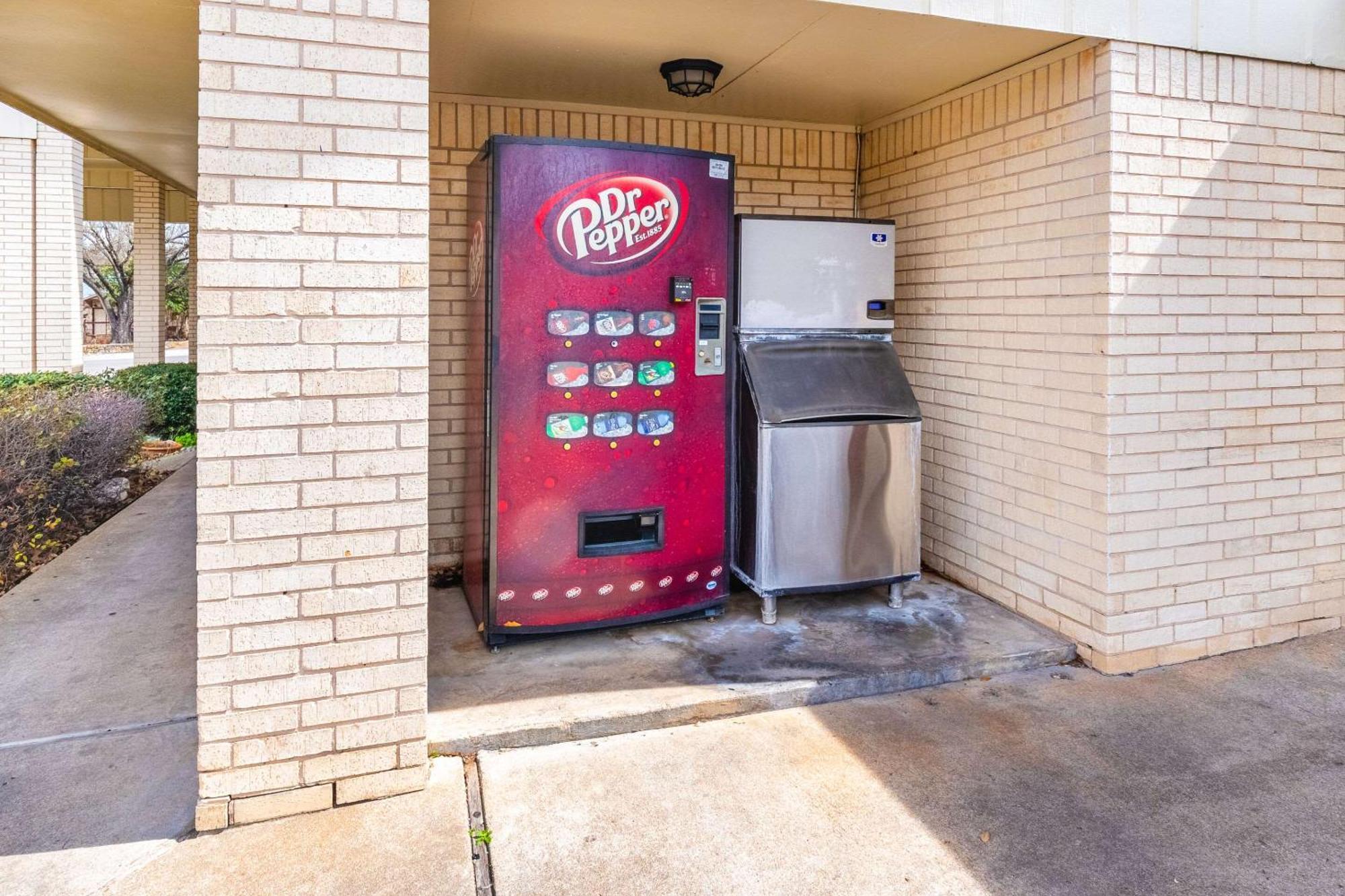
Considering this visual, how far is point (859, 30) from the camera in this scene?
313cm

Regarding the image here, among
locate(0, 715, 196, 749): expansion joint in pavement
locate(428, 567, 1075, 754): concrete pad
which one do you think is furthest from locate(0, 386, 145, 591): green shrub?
locate(428, 567, 1075, 754): concrete pad

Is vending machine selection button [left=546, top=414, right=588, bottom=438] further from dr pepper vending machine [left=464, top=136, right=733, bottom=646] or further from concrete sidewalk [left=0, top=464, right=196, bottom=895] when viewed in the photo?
concrete sidewalk [left=0, top=464, right=196, bottom=895]

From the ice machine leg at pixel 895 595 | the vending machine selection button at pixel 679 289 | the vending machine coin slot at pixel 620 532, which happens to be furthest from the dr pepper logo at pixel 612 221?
the ice machine leg at pixel 895 595

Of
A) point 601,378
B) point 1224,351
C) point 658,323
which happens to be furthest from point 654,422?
point 1224,351

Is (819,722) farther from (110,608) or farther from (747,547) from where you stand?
(110,608)

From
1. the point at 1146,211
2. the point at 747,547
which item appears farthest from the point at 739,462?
the point at 1146,211

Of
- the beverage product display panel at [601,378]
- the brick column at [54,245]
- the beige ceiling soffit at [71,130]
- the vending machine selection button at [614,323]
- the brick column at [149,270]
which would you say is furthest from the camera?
the brick column at [149,270]

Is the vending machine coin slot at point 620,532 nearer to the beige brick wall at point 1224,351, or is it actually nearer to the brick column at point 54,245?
the beige brick wall at point 1224,351

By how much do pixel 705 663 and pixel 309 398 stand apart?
176 centimetres

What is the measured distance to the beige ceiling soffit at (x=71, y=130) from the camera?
14.4 feet

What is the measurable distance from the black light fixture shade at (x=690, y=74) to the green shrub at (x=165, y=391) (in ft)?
22.4

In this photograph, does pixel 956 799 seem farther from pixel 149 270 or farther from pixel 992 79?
pixel 149 270

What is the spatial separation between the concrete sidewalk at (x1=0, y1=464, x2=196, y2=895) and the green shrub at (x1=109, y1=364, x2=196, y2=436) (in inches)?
166

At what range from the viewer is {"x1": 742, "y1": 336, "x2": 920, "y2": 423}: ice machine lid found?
3.57 meters
